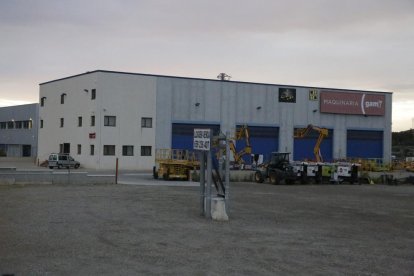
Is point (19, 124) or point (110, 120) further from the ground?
point (19, 124)

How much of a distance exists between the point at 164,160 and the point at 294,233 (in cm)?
2640

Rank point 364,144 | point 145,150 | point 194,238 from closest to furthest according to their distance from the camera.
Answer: point 194,238
point 145,150
point 364,144

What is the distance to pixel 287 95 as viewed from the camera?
6166 centimetres

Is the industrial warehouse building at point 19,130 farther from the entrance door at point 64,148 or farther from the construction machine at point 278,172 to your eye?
the construction machine at point 278,172

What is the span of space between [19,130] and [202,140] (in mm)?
Result: 75284

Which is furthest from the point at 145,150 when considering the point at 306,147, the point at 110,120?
the point at 306,147

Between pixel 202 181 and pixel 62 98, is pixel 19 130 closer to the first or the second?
pixel 62 98

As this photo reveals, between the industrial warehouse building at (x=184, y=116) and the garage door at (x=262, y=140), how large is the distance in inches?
4.2

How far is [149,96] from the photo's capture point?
2234 inches

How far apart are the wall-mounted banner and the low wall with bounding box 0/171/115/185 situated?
3742 cm

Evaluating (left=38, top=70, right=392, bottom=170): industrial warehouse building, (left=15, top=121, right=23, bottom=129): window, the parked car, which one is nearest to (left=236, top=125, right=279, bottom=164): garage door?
(left=38, top=70, right=392, bottom=170): industrial warehouse building

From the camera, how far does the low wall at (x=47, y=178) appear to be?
29528mm

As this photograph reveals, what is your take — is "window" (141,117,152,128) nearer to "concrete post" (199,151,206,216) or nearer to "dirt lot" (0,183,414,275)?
"dirt lot" (0,183,414,275)

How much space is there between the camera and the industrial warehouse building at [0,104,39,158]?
8284 cm
